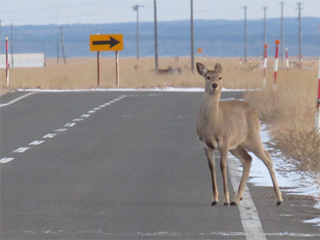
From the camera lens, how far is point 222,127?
9.15 meters

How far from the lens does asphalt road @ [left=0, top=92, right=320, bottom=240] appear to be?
351 inches

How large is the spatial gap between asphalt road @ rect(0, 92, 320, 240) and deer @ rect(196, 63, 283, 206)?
0.51 m

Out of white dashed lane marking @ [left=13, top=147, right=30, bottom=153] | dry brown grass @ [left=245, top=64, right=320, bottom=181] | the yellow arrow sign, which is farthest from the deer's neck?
the yellow arrow sign

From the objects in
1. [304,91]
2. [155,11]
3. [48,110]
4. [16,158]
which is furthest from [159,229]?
[155,11]

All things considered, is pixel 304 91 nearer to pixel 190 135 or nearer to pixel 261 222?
pixel 190 135

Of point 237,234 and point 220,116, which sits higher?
point 220,116

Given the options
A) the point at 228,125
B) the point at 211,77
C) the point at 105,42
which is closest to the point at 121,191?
the point at 228,125

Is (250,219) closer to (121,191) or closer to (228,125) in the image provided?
(228,125)

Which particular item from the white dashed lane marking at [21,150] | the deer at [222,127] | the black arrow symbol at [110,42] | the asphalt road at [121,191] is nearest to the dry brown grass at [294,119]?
the asphalt road at [121,191]

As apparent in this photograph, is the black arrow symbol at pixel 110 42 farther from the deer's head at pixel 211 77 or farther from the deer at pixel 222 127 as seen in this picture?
the deer's head at pixel 211 77

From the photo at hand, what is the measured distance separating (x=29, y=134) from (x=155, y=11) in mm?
54448

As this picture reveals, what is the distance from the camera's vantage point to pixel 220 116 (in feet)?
30.3

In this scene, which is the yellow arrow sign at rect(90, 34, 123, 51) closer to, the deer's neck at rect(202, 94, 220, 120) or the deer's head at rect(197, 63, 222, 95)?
the deer's neck at rect(202, 94, 220, 120)

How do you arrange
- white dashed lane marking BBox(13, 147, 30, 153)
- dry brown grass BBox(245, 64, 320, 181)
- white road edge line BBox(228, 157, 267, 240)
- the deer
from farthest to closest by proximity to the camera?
white dashed lane marking BBox(13, 147, 30, 153) → dry brown grass BBox(245, 64, 320, 181) → the deer → white road edge line BBox(228, 157, 267, 240)
